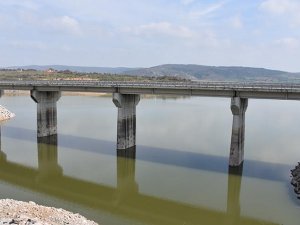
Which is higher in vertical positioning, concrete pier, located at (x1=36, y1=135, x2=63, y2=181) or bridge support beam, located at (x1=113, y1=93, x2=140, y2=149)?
bridge support beam, located at (x1=113, y1=93, x2=140, y2=149)

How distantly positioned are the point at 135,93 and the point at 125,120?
3376 mm

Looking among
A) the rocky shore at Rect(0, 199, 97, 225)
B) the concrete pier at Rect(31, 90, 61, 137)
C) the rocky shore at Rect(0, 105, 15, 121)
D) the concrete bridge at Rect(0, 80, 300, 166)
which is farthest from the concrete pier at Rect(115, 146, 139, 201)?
the rocky shore at Rect(0, 105, 15, 121)

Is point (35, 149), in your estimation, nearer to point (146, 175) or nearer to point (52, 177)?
point (52, 177)

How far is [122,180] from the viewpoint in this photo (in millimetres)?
30188

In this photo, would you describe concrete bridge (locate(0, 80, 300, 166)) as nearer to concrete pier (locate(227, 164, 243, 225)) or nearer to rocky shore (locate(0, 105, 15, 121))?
concrete pier (locate(227, 164, 243, 225))

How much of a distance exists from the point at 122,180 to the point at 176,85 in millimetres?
11365

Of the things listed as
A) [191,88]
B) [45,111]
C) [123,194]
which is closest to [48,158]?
[45,111]

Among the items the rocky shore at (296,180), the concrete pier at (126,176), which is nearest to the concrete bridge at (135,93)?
the concrete pier at (126,176)

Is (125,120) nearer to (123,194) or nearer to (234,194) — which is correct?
(123,194)

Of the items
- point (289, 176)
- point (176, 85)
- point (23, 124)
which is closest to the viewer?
point (289, 176)

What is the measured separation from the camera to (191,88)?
3362cm

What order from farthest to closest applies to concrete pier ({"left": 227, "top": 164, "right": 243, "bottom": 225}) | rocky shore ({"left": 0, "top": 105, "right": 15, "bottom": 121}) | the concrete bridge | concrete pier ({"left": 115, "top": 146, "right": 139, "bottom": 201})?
rocky shore ({"left": 0, "top": 105, "right": 15, "bottom": 121}) < the concrete bridge < concrete pier ({"left": 115, "top": 146, "right": 139, "bottom": 201}) < concrete pier ({"left": 227, "top": 164, "right": 243, "bottom": 225})

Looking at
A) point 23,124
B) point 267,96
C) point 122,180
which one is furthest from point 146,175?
point 23,124

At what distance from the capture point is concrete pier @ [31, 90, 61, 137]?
43781 millimetres
